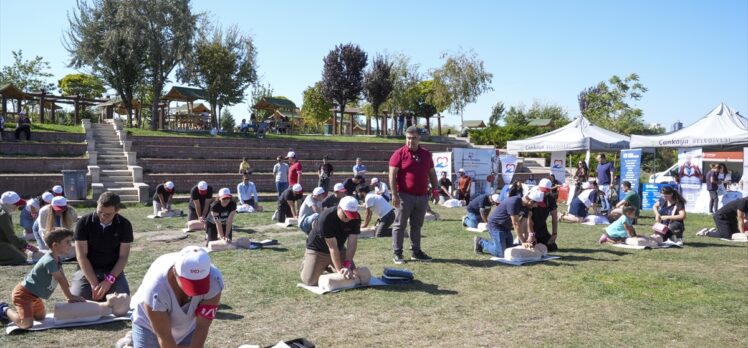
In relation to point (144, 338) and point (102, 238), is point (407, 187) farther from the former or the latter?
point (144, 338)

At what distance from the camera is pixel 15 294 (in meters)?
5.41

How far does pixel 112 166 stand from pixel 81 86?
35607 mm

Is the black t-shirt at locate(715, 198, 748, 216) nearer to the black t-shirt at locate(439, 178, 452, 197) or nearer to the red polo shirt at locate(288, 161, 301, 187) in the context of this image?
the black t-shirt at locate(439, 178, 452, 197)

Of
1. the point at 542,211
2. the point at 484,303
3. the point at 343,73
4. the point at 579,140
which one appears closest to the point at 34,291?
the point at 484,303

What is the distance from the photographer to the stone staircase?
18.7 m

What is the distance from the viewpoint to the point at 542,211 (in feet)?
32.3

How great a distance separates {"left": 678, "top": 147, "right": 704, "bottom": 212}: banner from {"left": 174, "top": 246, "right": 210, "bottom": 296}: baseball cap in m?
17.8

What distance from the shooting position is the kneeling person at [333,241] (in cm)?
A: 704

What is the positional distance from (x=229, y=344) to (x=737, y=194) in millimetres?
16581

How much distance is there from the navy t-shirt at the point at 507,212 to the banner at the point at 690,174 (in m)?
11.0

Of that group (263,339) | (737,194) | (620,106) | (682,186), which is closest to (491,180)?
(682,186)

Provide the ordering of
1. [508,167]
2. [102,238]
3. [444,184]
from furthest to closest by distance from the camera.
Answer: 1. [508,167]
2. [444,184]
3. [102,238]

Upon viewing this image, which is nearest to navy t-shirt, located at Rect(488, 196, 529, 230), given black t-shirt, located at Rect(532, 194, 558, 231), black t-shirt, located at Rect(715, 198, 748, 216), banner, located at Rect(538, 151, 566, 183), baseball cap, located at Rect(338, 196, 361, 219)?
black t-shirt, located at Rect(532, 194, 558, 231)

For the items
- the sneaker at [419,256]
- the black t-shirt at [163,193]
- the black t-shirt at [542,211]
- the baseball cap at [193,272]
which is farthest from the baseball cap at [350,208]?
the black t-shirt at [163,193]
